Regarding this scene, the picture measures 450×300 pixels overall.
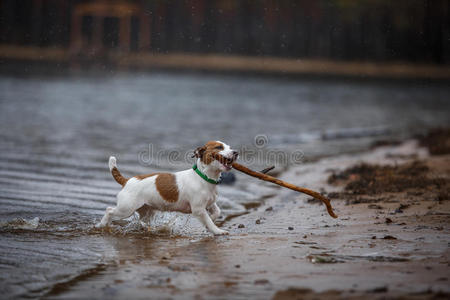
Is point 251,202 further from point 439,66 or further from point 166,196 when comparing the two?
point 439,66

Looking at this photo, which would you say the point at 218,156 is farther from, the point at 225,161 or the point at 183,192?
the point at 183,192

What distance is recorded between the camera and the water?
628 cm

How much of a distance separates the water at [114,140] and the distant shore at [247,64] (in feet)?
76.4

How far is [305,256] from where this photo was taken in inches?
218

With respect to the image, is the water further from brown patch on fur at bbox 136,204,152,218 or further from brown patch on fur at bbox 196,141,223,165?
brown patch on fur at bbox 196,141,223,165

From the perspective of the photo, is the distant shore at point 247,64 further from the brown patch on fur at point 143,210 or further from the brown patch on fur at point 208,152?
the brown patch on fur at point 208,152

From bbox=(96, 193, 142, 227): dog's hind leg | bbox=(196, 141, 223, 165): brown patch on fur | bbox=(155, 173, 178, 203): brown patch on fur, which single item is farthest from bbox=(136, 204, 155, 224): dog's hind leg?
bbox=(196, 141, 223, 165): brown patch on fur

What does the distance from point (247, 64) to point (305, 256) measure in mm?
64089

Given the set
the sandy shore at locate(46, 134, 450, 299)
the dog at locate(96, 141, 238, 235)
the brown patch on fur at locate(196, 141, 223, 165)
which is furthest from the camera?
the dog at locate(96, 141, 238, 235)

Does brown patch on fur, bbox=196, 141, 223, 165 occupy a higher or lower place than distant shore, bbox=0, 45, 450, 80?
lower

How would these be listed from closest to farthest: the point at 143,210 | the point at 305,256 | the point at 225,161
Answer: the point at 305,256, the point at 225,161, the point at 143,210

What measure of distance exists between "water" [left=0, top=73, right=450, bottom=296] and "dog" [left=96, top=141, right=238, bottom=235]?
1.12 ft

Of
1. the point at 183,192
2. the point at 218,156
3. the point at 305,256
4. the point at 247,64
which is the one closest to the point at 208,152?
the point at 218,156

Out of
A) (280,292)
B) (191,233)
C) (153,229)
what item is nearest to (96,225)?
(153,229)
